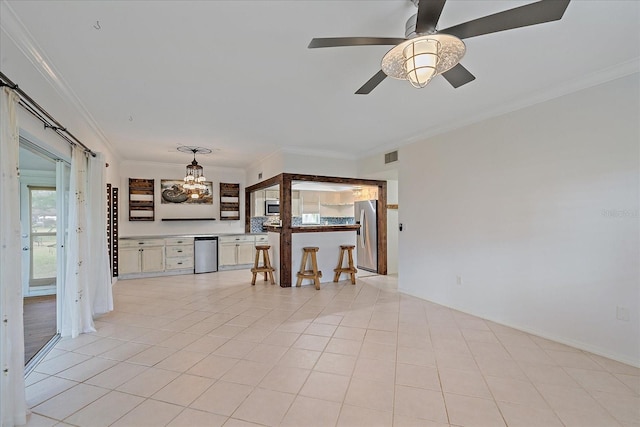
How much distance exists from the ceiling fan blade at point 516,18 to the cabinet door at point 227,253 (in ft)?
20.8

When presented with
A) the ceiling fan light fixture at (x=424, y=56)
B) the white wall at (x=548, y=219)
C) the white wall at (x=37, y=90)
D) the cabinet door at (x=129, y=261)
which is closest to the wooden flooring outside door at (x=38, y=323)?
the cabinet door at (x=129, y=261)

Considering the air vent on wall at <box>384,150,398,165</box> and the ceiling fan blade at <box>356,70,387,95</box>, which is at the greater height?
the air vent on wall at <box>384,150,398,165</box>

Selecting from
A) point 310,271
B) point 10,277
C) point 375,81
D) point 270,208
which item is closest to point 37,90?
point 10,277

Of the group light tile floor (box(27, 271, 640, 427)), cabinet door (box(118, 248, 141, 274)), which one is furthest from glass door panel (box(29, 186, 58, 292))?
light tile floor (box(27, 271, 640, 427))

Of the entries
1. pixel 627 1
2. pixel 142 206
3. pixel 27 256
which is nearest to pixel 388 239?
pixel 627 1

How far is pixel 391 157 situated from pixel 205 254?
466 cm

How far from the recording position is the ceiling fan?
1.40 metres

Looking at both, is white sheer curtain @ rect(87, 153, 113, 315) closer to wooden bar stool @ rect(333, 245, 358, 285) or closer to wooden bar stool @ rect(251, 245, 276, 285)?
wooden bar stool @ rect(251, 245, 276, 285)

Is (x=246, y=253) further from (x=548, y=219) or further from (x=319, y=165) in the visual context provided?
(x=548, y=219)

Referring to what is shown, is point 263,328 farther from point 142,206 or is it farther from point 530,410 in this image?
point 142,206

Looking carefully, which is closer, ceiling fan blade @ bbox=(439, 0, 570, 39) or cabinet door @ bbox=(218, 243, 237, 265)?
ceiling fan blade @ bbox=(439, 0, 570, 39)

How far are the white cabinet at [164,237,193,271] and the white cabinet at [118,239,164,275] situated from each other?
0.39ft

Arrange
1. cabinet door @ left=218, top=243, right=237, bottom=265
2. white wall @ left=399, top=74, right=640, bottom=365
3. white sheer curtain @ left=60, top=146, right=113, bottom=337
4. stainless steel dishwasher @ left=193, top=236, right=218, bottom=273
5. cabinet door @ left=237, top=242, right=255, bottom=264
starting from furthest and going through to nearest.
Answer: cabinet door @ left=237, top=242, right=255, bottom=264, cabinet door @ left=218, top=243, right=237, bottom=265, stainless steel dishwasher @ left=193, top=236, right=218, bottom=273, white sheer curtain @ left=60, top=146, right=113, bottom=337, white wall @ left=399, top=74, right=640, bottom=365

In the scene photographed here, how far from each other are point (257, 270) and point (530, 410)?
4.40 metres
